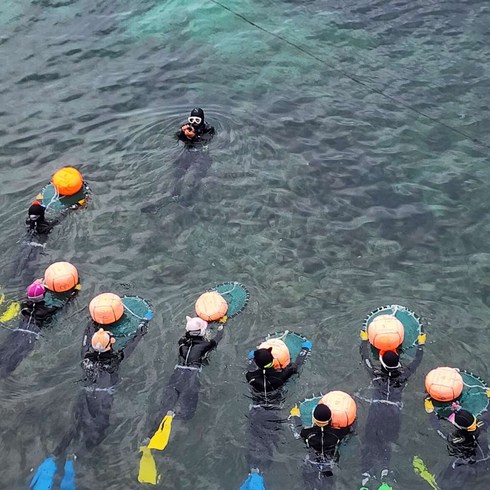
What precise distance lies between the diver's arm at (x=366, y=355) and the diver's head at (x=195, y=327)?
11.4 feet

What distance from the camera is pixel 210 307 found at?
13.9 m

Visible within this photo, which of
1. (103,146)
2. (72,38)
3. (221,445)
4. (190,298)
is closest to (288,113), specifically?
(103,146)

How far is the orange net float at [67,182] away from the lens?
17312 millimetres

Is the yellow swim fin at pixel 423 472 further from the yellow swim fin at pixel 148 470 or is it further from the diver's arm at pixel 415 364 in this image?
the yellow swim fin at pixel 148 470

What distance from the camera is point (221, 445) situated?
1214 cm

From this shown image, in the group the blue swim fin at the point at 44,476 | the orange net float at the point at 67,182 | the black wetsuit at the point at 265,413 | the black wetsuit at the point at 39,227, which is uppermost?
the orange net float at the point at 67,182

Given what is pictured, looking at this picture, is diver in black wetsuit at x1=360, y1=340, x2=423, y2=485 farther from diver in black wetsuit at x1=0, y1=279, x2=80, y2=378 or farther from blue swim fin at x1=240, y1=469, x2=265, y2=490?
diver in black wetsuit at x1=0, y1=279, x2=80, y2=378

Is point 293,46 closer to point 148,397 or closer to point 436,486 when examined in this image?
point 148,397

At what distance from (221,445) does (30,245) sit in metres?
7.64

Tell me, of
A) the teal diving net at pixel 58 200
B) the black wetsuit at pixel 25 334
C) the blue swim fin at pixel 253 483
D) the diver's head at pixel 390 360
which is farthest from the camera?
the teal diving net at pixel 58 200

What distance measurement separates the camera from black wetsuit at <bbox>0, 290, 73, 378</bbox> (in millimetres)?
13633

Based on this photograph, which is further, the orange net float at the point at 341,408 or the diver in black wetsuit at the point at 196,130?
the diver in black wetsuit at the point at 196,130

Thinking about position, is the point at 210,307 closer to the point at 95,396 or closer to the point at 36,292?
the point at 95,396

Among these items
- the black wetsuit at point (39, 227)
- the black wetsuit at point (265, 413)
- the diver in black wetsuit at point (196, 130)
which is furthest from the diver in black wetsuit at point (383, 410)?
the black wetsuit at point (39, 227)
